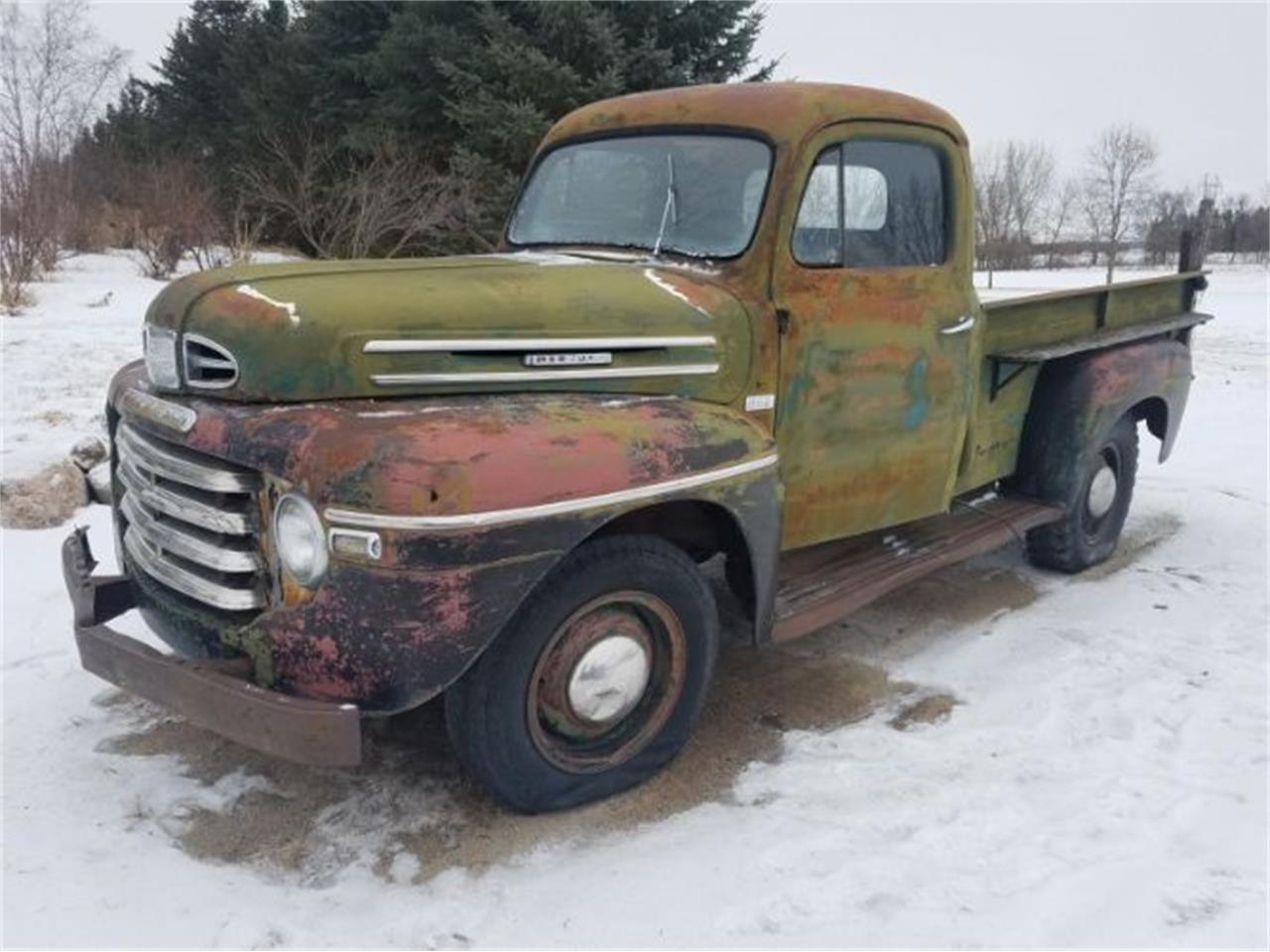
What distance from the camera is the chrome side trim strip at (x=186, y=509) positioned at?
293 cm

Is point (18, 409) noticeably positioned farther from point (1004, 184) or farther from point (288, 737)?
point (1004, 184)

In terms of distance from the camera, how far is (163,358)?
3213 mm

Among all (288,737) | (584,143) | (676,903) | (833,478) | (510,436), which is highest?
(584,143)

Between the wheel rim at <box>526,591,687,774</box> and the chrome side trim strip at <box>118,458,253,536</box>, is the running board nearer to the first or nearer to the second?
the wheel rim at <box>526,591,687,774</box>

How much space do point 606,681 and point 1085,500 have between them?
3.22m

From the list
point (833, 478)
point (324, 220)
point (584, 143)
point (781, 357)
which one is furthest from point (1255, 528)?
point (324, 220)

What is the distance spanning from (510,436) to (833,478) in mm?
1601

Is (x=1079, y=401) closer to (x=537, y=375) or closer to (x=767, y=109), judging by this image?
(x=767, y=109)

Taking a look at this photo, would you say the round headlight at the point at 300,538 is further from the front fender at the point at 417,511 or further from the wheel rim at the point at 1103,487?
the wheel rim at the point at 1103,487

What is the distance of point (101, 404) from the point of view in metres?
7.76

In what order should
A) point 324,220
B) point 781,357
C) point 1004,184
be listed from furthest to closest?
point 1004,184 < point 324,220 < point 781,357

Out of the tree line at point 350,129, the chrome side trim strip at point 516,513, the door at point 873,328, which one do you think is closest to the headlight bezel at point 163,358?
the chrome side trim strip at point 516,513

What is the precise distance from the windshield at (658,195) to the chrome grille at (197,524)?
173 centimetres

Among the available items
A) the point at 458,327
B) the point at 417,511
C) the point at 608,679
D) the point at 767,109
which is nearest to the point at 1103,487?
the point at 767,109
